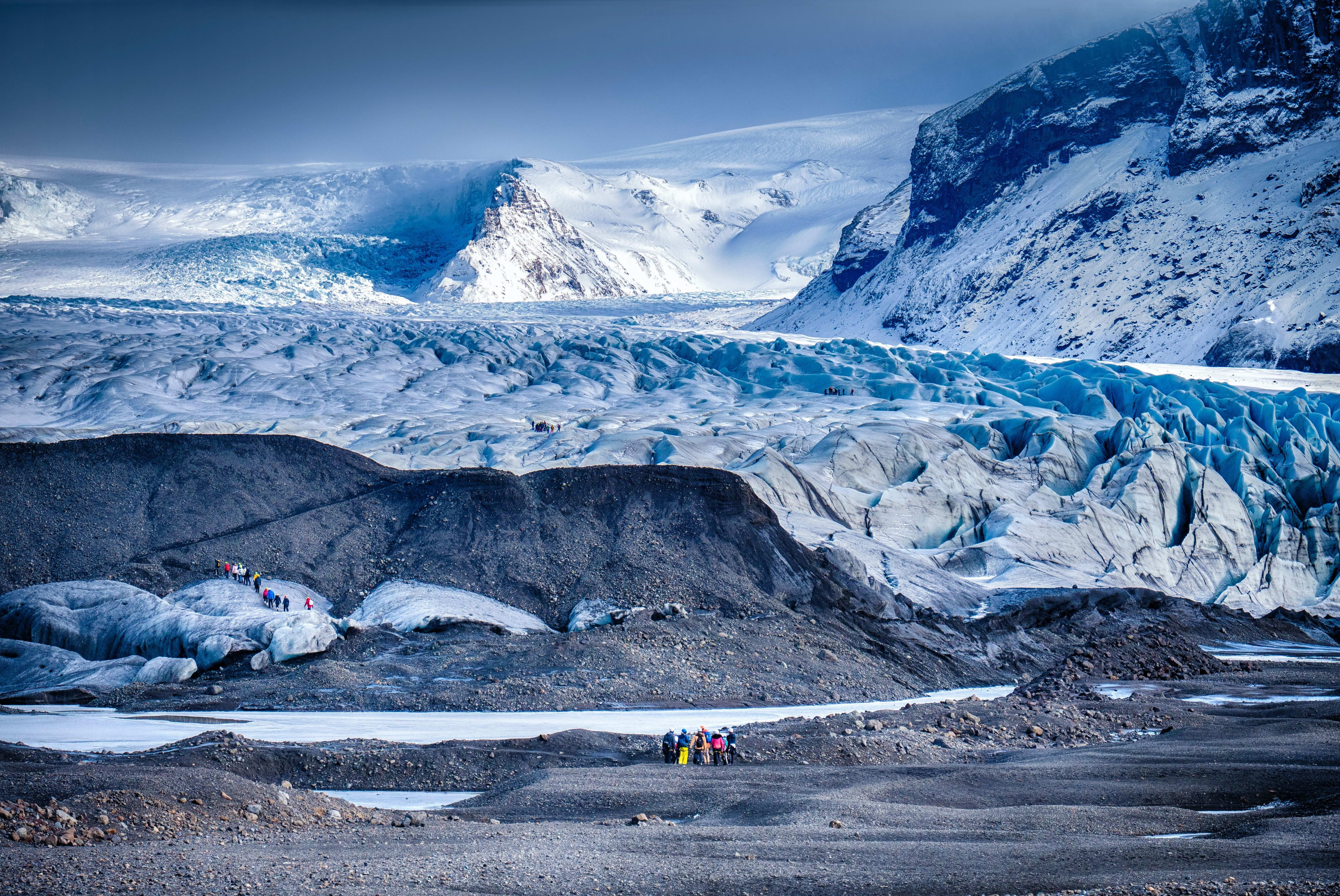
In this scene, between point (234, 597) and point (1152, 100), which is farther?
point (1152, 100)

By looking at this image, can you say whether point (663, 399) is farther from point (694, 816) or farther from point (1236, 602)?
point (694, 816)

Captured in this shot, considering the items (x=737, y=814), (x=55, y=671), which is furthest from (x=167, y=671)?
(x=737, y=814)

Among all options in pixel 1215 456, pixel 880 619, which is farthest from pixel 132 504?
pixel 1215 456

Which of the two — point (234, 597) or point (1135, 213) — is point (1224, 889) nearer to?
point (234, 597)

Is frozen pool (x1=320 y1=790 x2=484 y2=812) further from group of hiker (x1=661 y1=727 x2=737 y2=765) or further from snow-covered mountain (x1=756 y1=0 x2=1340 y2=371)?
snow-covered mountain (x1=756 y1=0 x2=1340 y2=371)

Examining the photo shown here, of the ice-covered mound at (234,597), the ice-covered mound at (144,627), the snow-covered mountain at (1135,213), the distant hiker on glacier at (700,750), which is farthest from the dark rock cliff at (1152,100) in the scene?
the distant hiker on glacier at (700,750)

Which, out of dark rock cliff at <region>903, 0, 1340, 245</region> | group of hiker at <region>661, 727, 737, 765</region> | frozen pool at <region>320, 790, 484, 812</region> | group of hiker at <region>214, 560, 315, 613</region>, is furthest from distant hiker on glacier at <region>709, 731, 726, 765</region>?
dark rock cliff at <region>903, 0, 1340, 245</region>

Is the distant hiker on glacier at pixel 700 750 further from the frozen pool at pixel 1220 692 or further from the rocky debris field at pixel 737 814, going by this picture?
the frozen pool at pixel 1220 692
